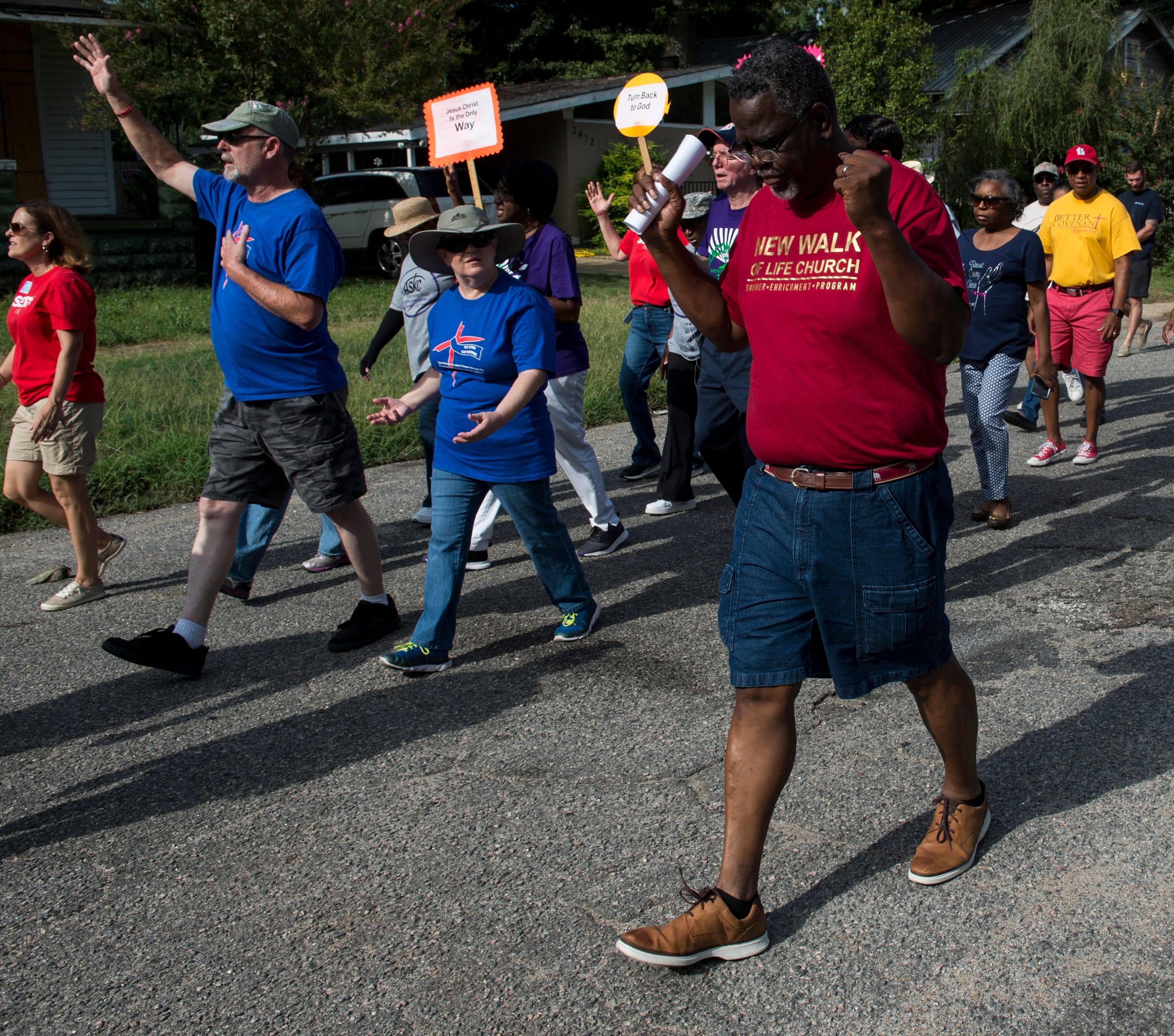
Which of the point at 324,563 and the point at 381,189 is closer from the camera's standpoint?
the point at 324,563

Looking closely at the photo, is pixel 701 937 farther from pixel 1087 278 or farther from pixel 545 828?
pixel 1087 278

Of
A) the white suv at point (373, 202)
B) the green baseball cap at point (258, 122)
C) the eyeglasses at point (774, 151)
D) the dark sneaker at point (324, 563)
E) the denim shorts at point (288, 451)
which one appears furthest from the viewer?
the white suv at point (373, 202)

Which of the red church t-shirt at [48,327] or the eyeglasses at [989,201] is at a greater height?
the eyeglasses at [989,201]

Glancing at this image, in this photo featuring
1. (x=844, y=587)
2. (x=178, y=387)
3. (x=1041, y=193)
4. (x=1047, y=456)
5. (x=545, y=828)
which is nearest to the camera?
(x=844, y=587)

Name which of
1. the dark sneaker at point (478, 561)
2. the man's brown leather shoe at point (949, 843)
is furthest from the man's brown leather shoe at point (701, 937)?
the dark sneaker at point (478, 561)

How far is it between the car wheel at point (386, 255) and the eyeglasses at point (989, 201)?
1535cm

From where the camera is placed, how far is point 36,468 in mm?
5430

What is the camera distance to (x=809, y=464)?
8.63 feet

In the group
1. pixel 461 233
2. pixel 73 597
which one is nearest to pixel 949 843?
pixel 461 233

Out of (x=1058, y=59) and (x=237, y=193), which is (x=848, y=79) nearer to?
(x=1058, y=59)

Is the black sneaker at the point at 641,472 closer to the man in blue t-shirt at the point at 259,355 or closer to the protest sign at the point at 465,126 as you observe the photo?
the protest sign at the point at 465,126

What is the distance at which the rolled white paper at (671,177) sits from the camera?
251 centimetres

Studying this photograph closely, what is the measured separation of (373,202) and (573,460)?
54.7 feet

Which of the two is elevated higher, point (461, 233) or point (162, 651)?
point (461, 233)
